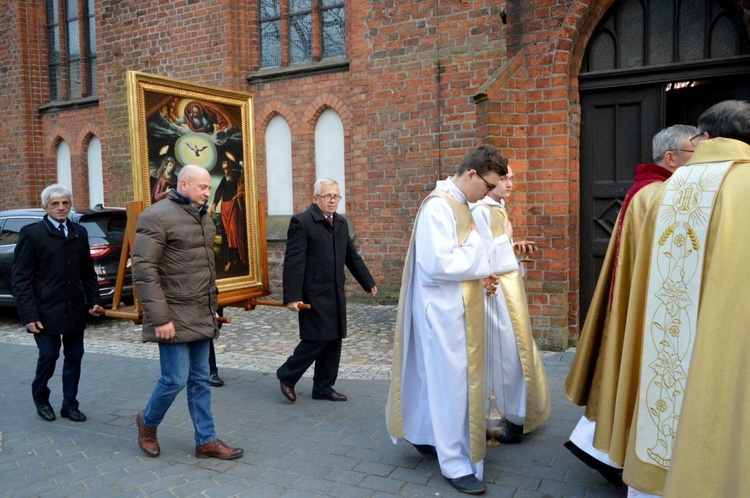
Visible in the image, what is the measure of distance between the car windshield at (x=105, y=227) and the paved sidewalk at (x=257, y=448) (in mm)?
2766

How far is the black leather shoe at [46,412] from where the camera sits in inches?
200

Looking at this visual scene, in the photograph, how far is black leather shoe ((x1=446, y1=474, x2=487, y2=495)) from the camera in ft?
11.8

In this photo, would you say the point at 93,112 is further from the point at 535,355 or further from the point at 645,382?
the point at 645,382

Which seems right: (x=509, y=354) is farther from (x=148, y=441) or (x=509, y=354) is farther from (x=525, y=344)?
(x=148, y=441)

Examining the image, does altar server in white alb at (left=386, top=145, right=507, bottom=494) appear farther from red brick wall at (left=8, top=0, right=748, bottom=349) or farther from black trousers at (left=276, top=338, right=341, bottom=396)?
red brick wall at (left=8, top=0, right=748, bottom=349)

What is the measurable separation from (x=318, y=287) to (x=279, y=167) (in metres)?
6.22

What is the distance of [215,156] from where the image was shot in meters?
5.50

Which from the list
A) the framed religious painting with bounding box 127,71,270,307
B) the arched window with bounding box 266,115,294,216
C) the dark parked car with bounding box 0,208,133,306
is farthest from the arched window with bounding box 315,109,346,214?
the framed religious painting with bounding box 127,71,270,307

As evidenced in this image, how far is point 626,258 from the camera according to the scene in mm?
3305

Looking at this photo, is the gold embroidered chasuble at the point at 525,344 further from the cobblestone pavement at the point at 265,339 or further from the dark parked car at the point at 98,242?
the dark parked car at the point at 98,242

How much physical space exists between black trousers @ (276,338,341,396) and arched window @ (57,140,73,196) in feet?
35.3

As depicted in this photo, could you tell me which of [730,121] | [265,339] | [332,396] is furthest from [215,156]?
[730,121]

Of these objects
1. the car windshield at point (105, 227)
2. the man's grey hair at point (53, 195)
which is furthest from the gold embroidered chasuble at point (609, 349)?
the car windshield at point (105, 227)

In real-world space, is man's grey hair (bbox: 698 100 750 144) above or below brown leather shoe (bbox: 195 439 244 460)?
above
